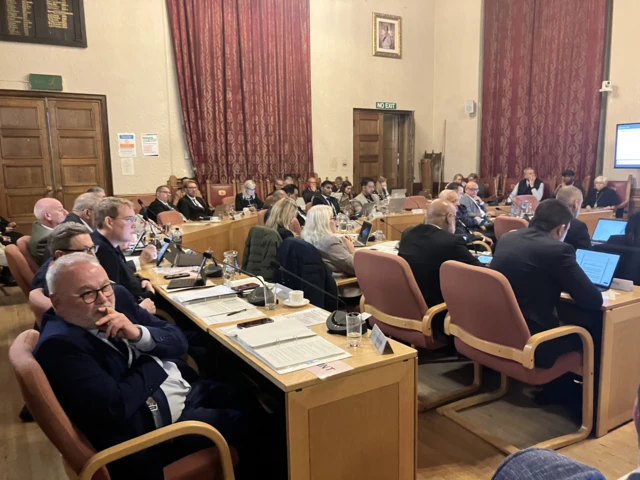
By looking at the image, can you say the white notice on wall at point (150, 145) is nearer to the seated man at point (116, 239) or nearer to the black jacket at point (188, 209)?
the black jacket at point (188, 209)

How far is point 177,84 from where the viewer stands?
8.38 m

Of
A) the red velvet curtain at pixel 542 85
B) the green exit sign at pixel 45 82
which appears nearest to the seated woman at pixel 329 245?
the green exit sign at pixel 45 82

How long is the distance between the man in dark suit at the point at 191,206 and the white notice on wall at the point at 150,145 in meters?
1.06

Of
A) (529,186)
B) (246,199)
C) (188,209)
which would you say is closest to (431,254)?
(188,209)

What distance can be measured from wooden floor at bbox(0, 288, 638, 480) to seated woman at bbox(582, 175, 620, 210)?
5961mm

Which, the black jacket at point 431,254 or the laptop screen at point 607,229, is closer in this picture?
the black jacket at point 431,254

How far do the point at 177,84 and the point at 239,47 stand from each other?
1272 mm

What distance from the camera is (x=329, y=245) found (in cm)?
362

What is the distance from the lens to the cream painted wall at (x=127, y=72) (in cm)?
732

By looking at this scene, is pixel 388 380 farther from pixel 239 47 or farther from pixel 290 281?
pixel 239 47

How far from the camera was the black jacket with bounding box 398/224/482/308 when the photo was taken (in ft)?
9.73

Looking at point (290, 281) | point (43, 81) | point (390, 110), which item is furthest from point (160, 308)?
point (390, 110)

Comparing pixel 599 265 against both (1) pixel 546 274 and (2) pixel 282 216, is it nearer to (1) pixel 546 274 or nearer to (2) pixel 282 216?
(1) pixel 546 274

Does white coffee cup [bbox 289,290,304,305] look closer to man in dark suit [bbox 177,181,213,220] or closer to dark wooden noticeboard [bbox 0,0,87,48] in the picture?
man in dark suit [bbox 177,181,213,220]
